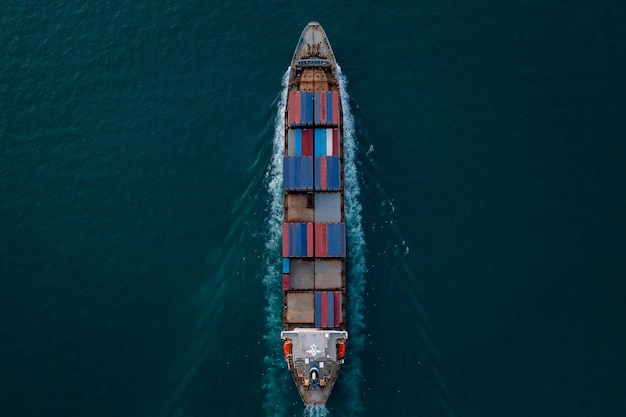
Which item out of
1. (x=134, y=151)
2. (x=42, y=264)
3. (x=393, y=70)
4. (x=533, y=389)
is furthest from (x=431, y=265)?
(x=42, y=264)

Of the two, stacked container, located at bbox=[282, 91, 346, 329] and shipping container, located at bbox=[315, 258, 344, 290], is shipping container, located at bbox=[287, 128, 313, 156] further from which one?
shipping container, located at bbox=[315, 258, 344, 290]

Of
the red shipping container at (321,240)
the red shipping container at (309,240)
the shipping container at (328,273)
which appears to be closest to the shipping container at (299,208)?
the red shipping container at (309,240)

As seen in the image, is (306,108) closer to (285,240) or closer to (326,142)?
(326,142)

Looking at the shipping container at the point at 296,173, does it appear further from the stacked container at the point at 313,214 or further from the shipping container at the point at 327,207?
the shipping container at the point at 327,207

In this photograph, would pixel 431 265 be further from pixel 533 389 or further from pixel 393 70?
pixel 393 70

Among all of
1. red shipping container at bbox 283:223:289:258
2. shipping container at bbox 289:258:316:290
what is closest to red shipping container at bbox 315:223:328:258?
shipping container at bbox 289:258:316:290

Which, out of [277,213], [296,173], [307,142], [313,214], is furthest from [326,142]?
[277,213]

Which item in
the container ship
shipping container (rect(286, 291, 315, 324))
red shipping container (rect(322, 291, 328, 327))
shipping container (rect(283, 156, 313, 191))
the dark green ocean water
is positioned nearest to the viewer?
the container ship

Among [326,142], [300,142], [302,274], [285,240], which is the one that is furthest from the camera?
[300,142]
